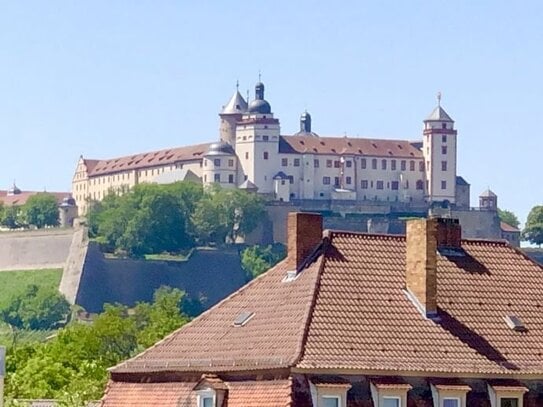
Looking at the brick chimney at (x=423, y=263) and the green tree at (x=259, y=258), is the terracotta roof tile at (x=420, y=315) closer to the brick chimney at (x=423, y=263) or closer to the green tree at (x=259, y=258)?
the brick chimney at (x=423, y=263)

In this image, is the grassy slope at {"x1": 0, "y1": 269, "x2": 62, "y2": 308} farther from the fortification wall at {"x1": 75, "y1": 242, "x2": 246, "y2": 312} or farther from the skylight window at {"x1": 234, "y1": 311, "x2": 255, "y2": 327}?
the skylight window at {"x1": 234, "y1": 311, "x2": 255, "y2": 327}

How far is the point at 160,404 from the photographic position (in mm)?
27766

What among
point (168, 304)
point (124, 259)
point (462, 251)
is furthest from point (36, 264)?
point (462, 251)

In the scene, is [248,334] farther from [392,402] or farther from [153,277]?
[153,277]

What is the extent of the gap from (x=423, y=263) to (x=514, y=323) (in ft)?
4.44

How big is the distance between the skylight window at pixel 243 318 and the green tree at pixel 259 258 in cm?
15842

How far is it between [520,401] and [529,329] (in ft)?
4.25

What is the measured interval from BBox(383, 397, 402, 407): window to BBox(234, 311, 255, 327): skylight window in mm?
2404

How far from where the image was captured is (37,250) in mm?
191625

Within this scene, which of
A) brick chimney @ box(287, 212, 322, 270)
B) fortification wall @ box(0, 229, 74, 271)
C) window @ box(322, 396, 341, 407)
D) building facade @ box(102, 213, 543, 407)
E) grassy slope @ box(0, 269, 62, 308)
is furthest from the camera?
fortification wall @ box(0, 229, 74, 271)

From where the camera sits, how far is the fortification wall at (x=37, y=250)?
19100 centimetres

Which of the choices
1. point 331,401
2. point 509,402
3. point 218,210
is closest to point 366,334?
point 331,401

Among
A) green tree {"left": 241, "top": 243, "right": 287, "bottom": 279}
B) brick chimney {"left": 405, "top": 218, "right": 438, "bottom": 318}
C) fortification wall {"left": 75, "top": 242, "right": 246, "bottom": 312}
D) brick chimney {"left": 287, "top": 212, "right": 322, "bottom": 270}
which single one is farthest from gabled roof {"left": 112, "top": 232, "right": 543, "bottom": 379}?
green tree {"left": 241, "top": 243, "right": 287, "bottom": 279}

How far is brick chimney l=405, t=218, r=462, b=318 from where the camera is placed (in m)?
27.9
